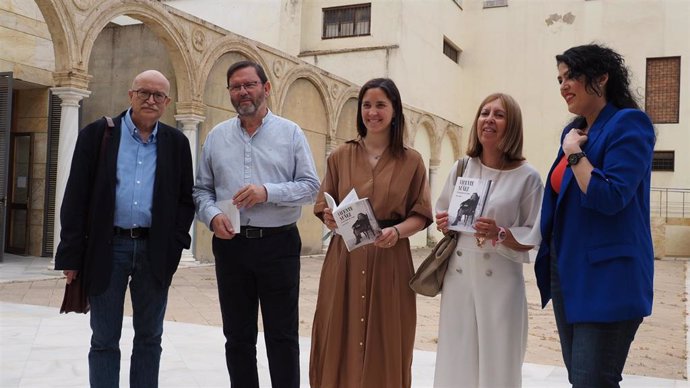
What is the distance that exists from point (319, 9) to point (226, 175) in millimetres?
18847

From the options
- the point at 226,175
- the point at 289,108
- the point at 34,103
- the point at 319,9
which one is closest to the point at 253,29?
the point at 319,9

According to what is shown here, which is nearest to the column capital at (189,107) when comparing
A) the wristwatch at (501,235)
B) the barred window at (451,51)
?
the wristwatch at (501,235)

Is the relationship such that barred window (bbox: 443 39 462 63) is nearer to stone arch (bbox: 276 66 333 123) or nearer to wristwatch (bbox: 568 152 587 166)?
stone arch (bbox: 276 66 333 123)

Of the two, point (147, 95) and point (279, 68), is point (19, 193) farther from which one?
point (147, 95)

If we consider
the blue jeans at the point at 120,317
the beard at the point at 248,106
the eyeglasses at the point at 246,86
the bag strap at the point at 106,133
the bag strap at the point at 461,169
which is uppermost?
the eyeglasses at the point at 246,86

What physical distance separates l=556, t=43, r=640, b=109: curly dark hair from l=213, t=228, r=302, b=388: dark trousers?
5.58ft

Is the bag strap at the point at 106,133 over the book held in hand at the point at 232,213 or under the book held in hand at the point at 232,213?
over

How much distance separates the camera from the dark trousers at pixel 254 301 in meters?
3.35

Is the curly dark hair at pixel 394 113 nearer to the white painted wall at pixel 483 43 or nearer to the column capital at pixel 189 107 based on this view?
the column capital at pixel 189 107

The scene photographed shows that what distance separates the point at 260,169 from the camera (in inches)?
135

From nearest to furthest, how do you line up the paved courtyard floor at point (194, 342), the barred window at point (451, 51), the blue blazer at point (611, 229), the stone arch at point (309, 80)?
the blue blazer at point (611, 229), the paved courtyard floor at point (194, 342), the stone arch at point (309, 80), the barred window at point (451, 51)

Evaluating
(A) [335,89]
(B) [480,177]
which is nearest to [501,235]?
(B) [480,177]

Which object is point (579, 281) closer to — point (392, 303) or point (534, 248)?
point (534, 248)

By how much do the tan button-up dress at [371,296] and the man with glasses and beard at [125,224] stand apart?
0.85m
